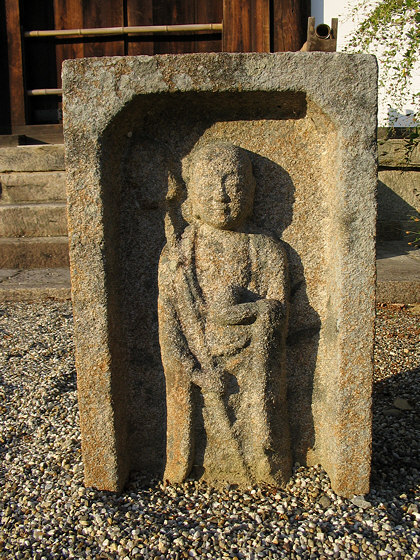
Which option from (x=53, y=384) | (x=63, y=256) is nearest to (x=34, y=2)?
(x=63, y=256)

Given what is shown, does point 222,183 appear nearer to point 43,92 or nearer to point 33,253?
point 33,253

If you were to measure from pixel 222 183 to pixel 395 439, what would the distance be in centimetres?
153

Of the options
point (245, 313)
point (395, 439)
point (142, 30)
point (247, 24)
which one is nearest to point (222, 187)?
point (245, 313)

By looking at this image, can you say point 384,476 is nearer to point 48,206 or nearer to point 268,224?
point 268,224

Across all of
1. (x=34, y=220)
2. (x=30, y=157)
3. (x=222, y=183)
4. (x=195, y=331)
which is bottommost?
(x=195, y=331)

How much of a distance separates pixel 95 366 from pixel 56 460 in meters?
0.72

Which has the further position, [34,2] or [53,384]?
[34,2]

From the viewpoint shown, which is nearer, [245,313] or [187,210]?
[245,313]

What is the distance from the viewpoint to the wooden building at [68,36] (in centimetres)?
594

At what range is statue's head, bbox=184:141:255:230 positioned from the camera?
1927mm

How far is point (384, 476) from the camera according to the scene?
221 cm

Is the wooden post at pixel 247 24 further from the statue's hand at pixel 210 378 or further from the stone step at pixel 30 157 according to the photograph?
the statue's hand at pixel 210 378

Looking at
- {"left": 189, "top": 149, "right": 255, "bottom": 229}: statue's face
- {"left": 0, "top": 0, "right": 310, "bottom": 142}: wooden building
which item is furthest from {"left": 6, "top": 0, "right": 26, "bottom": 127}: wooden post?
{"left": 189, "top": 149, "right": 255, "bottom": 229}: statue's face

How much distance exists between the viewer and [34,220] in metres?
5.48
